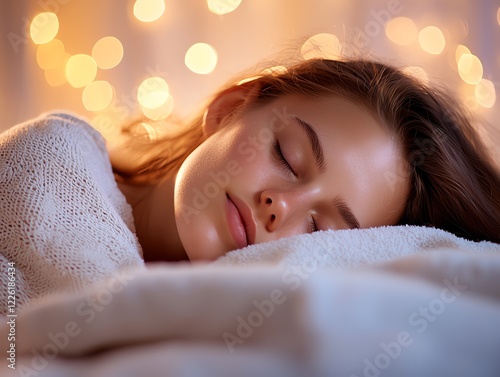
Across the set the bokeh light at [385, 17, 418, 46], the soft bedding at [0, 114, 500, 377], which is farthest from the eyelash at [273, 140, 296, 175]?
the bokeh light at [385, 17, 418, 46]

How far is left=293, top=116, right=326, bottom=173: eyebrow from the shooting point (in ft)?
A: 3.16

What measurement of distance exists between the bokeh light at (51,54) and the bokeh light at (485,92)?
1.53m

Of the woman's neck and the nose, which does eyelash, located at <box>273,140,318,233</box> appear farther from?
the woman's neck

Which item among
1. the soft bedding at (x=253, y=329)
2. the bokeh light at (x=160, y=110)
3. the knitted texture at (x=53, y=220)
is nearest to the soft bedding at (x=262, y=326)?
the soft bedding at (x=253, y=329)

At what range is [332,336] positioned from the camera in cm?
43

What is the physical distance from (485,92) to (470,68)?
0.11m

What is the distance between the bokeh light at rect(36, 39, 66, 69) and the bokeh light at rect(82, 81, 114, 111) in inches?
5.2

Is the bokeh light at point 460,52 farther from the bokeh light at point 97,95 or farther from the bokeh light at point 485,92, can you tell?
the bokeh light at point 97,95

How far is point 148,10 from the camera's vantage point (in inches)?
79.0

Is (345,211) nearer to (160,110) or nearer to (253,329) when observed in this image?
(253,329)

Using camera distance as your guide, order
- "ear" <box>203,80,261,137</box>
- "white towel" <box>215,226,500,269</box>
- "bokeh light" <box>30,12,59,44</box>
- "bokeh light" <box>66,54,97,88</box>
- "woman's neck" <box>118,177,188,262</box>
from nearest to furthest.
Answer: "white towel" <box>215,226,500,269</box> < "woman's neck" <box>118,177,188,262</box> < "ear" <box>203,80,261,137</box> < "bokeh light" <box>30,12,59,44</box> < "bokeh light" <box>66,54,97,88</box>

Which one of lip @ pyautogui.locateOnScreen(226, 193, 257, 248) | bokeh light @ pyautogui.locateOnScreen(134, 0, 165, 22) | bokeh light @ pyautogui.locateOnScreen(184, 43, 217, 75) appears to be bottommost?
lip @ pyautogui.locateOnScreen(226, 193, 257, 248)

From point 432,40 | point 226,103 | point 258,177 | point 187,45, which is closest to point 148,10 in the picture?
point 187,45

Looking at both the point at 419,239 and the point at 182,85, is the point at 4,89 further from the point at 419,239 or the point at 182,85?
the point at 419,239
